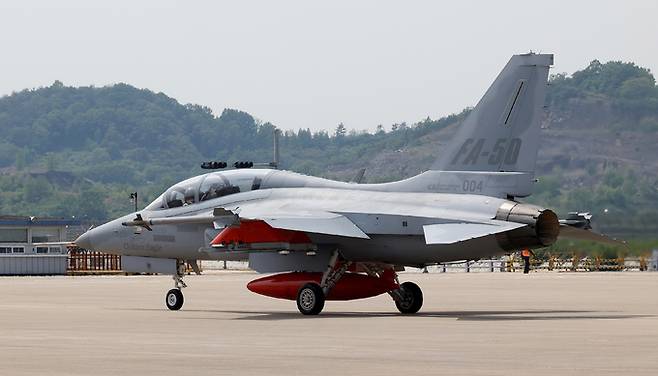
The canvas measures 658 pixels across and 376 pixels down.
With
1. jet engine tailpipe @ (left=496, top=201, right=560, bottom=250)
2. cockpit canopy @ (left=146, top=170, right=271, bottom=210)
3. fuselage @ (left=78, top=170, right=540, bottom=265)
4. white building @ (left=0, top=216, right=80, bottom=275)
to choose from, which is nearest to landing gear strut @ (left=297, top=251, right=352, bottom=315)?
fuselage @ (left=78, top=170, right=540, bottom=265)

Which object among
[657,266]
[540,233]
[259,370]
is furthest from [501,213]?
[657,266]

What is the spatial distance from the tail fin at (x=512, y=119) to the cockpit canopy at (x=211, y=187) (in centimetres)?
525

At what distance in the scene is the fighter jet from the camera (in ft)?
91.0

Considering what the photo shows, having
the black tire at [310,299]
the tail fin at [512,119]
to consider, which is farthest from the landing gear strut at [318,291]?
the tail fin at [512,119]

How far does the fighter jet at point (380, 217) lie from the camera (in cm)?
2773

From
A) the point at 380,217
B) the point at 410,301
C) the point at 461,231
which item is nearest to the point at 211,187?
the point at 380,217

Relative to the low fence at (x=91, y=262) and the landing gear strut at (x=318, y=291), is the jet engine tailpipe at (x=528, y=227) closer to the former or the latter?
the landing gear strut at (x=318, y=291)

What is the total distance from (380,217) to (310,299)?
83.8 inches

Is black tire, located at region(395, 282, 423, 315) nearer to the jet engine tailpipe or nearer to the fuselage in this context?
the fuselage

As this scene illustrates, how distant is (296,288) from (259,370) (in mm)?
12486

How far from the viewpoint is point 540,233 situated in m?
27.5

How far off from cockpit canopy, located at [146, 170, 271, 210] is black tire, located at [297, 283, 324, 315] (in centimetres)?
333

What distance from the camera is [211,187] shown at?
105 feet

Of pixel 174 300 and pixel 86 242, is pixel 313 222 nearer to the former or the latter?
pixel 174 300
